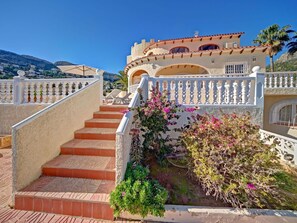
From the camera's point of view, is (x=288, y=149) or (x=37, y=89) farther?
(x=37, y=89)

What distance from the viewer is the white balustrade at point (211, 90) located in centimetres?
520

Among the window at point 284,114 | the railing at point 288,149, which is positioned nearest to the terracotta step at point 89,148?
the railing at point 288,149

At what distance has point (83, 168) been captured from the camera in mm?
3430

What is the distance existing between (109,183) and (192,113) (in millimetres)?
3321

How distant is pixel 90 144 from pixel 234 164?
11.6 feet

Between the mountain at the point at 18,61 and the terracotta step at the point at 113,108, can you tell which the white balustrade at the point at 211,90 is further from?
the mountain at the point at 18,61

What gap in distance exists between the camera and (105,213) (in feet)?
9.01

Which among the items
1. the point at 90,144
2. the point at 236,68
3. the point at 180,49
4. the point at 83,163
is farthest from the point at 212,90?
the point at 180,49

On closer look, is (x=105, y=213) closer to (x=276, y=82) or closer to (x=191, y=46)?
(x=276, y=82)

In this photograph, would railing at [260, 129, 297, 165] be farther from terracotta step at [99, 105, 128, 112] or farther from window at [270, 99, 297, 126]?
window at [270, 99, 297, 126]

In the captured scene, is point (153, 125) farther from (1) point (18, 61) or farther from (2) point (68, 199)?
(1) point (18, 61)

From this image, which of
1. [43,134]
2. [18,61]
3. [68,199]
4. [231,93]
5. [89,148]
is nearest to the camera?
[68,199]

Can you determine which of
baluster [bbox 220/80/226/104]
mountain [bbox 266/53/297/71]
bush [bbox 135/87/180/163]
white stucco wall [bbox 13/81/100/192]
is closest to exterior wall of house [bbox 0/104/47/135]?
white stucco wall [bbox 13/81/100/192]

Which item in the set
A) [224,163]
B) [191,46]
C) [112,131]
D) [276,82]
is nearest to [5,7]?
[112,131]
